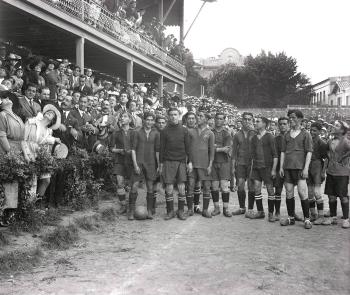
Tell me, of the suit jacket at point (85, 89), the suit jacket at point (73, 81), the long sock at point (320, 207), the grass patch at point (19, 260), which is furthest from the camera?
the suit jacket at point (73, 81)

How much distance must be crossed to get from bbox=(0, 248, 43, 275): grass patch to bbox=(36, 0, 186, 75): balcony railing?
884cm

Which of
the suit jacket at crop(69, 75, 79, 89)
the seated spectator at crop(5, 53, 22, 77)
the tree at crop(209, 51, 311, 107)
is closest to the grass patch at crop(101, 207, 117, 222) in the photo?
the seated spectator at crop(5, 53, 22, 77)

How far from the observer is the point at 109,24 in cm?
1694

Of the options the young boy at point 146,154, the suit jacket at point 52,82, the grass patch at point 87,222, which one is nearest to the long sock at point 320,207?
the young boy at point 146,154

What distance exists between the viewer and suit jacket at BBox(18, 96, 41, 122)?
7.69 m

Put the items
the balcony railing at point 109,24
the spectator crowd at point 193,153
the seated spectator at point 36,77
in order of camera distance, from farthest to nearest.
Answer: the balcony railing at point 109,24 < the seated spectator at point 36,77 < the spectator crowd at point 193,153

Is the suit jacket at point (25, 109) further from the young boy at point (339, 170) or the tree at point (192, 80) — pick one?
the tree at point (192, 80)

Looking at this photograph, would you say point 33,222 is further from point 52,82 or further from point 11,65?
point 52,82

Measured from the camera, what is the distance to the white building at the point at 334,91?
199 ft

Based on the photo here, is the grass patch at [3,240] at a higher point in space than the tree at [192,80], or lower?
lower

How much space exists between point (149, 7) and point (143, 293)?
2615 cm

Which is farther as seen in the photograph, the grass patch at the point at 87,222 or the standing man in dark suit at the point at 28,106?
the standing man in dark suit at the point at 28,106

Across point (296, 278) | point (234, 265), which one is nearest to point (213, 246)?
point (234, 265)

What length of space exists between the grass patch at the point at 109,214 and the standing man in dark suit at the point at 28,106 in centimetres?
213
